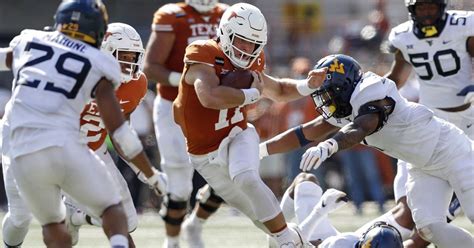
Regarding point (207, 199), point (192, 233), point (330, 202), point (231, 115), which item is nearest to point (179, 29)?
point (207, 199)

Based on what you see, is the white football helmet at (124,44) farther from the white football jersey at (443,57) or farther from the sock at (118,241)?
the white football jersey at (443,57)

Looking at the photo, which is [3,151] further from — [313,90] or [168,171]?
[168,171]

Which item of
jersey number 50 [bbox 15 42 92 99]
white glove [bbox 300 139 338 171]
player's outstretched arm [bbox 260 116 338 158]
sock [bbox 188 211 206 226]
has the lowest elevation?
sock [bbox 188 211 206 226]

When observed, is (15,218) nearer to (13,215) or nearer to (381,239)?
(13,215)

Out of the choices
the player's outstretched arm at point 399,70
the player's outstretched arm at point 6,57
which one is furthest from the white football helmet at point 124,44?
the player's outstretched arm at point 399,70

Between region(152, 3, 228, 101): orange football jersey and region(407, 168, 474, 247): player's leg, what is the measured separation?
A: 103 inches

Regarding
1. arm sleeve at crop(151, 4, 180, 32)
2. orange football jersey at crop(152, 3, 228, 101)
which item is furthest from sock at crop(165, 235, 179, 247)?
arm sleeve at crop(151, 4, 180, 32)

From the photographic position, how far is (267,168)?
510 inches

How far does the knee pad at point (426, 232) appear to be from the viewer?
631 cm

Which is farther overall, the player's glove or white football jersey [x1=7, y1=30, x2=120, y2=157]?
the player's glove

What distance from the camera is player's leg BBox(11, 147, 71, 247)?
535cm

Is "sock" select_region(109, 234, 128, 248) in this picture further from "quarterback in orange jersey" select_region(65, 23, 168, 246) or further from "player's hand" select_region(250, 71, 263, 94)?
"player's hand" select_region(250, 71, 263, 94)

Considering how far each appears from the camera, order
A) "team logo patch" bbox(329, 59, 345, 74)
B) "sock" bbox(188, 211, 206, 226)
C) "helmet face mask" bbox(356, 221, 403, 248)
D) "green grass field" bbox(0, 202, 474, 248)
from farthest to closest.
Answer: "green grass field" bbox(0, 202, 474, 248) → "sock" bbox(188, 211, 206, 226) → "team logo patch" bbox(329, 59, 345, 74) → "helmet face mask" bbox(356, 221, 403, 248)

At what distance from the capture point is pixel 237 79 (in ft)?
21.9
